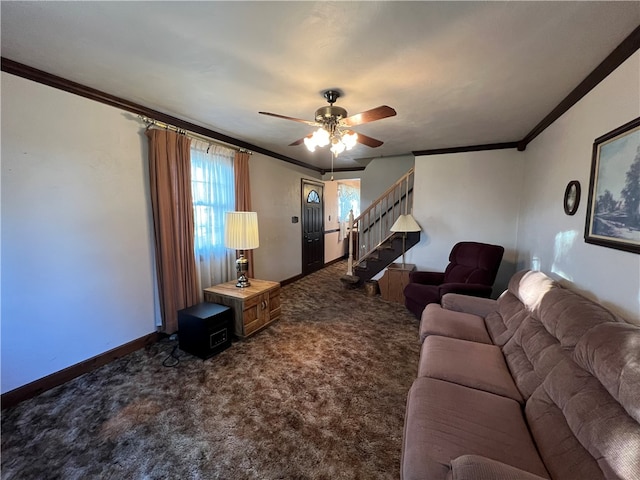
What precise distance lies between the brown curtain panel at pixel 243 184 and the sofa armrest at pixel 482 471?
334 cm

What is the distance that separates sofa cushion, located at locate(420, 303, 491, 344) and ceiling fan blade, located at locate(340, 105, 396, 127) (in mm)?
1679

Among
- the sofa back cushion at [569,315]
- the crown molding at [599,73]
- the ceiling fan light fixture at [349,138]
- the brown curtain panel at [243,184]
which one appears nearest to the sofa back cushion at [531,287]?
the sofa back cushion at [569,315]

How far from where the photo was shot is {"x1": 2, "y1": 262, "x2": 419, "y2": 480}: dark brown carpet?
4.91 ft

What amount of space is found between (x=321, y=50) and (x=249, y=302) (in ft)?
7.85

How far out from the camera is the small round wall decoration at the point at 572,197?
7.10ft

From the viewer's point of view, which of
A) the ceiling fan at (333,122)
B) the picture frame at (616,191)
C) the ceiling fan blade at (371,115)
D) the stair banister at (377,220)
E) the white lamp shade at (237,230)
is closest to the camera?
the picture frame at (616,191)

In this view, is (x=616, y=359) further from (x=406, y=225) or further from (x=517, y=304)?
(x=406, y=225)

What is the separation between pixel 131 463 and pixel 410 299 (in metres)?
3.00

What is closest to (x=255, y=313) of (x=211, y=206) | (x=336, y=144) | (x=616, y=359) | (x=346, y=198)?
(x=211, y=206)

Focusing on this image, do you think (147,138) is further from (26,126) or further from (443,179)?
(443,179)

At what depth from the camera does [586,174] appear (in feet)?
6.75

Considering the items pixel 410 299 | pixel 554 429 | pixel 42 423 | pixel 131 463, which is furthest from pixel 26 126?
pixel 410 299

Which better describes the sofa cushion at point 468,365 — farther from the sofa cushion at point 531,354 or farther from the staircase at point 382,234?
the staircase at point 382,234

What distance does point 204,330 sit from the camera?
2525 millimetres
